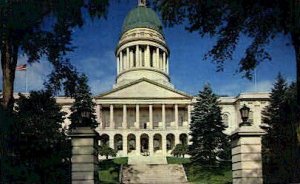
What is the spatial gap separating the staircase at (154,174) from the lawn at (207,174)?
2.04 ft

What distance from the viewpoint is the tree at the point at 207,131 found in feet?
147

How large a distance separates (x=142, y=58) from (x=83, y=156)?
64.8 metres

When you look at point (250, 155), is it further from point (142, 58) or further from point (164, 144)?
point (142, 58)

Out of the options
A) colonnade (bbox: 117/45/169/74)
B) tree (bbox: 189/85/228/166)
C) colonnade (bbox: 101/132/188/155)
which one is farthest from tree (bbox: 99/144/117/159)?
colonnade (bbox: 117/45/169/74)

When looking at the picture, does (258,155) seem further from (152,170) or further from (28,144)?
(152,170)

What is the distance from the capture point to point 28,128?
19.0 m

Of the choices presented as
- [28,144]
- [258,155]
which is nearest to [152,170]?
[28,144]

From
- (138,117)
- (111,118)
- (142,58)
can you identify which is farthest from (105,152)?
(142,58)

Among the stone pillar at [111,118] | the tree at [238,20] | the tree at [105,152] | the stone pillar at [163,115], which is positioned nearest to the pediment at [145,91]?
the stone pillar at [163,115]

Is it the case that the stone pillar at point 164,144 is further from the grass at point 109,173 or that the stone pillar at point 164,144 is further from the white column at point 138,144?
the grass at point 109,173

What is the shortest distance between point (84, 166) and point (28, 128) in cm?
464

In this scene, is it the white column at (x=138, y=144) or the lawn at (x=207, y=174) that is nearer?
the lawn at (x=207, y=174)

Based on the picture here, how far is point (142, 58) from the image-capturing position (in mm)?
79562

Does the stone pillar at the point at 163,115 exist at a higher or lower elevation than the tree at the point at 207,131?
higher
